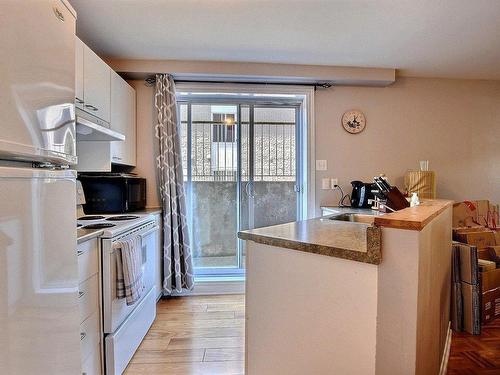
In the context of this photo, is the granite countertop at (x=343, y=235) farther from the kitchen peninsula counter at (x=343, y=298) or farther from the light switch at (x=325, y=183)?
the light switch at (x=325, y=183)

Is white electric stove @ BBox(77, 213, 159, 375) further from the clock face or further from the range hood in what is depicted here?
the clock face

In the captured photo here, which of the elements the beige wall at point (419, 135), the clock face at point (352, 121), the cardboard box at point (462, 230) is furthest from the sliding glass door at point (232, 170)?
the cardboard box at point (462, 230)

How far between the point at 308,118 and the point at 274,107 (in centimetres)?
43

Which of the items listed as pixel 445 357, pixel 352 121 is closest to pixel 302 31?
pixel 352 121

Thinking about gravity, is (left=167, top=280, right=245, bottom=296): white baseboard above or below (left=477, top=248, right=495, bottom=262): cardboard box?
below

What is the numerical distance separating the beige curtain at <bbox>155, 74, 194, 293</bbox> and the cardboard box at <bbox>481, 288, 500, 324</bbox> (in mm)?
2511

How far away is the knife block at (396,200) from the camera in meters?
1.50

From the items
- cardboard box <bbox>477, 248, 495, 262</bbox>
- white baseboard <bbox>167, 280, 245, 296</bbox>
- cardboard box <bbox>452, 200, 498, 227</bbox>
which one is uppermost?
cardboard box <bbox>452, 200, 498, 227</bbox>

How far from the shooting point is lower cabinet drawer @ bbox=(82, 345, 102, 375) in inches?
54.4

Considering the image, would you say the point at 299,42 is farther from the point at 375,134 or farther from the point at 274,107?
the point at 375,134

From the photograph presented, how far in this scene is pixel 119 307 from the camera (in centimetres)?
166

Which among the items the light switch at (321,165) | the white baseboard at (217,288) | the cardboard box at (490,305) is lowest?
the white baseboard at (217,288)

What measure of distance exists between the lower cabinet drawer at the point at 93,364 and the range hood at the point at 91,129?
128 cm

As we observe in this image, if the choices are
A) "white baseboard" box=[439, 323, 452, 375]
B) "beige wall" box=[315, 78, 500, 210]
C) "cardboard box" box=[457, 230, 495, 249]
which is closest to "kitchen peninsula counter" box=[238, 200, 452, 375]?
"white baseboard" box=[439, 323, 452, 375]
